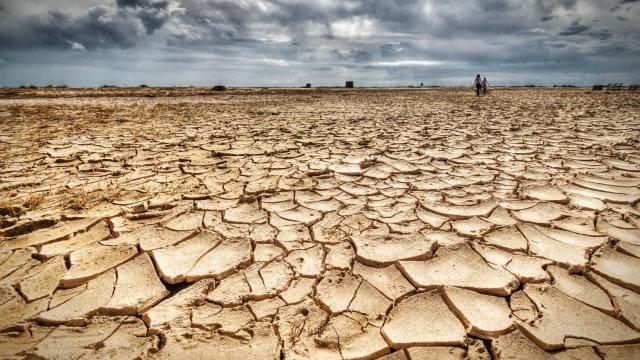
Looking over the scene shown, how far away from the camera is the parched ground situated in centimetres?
116

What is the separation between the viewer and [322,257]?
1.66m

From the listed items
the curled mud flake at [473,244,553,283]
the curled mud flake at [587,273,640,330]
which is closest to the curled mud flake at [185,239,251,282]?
the curled mud flake at [473,244,553,283]

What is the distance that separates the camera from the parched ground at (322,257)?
1.16m

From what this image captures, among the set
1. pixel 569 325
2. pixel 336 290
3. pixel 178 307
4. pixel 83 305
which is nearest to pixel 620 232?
pixel 569 325

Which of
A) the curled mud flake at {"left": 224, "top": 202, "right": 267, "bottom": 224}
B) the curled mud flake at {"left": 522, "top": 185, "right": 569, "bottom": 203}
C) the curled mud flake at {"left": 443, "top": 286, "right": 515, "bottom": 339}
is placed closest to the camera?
the curled mud flake at {"left": 443, "top": 286, "right": 515, "bottom": 339}

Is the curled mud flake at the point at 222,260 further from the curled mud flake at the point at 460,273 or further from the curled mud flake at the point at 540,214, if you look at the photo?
the curled mud flake at the point at 540,214

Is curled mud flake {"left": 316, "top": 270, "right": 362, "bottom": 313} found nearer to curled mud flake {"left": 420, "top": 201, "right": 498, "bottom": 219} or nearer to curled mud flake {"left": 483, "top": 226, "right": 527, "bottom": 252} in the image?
curled mud flake {"left": 483, "top": 226, "right": 527, "bottom": 252}

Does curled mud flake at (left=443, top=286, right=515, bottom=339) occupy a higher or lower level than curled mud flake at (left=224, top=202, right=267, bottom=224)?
lower

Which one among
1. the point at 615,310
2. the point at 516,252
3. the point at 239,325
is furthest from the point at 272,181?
the point at 615,310

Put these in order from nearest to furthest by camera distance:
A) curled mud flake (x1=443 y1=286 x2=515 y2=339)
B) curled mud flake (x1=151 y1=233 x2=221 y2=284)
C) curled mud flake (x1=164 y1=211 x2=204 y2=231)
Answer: curled mud flake (x1=443 y1=286 x2=515 y2=339) → curled mud flake (x1=151 y1=233 x2=221 y2=284) → curled mud flake (x1=164 y1=211 x2=204 y2=231)

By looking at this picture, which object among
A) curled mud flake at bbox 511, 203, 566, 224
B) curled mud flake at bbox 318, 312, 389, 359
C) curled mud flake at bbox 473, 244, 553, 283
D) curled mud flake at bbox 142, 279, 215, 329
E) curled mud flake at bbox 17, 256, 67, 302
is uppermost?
curled mud flake at bbox 511, 203, 566, 224

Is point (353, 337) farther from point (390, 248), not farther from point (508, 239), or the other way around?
point (508, 239)

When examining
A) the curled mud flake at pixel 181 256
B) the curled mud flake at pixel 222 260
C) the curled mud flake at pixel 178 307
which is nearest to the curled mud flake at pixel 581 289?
the curled mud flake at pixel 222 260

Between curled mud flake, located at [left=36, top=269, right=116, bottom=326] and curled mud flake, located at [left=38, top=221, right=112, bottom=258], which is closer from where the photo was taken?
curled mud flake, located at [left=36, top=269, right=116, bottom=326]
